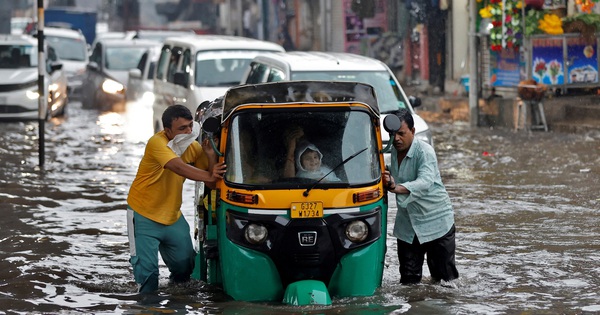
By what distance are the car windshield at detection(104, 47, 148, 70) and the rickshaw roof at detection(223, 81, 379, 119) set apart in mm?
19761

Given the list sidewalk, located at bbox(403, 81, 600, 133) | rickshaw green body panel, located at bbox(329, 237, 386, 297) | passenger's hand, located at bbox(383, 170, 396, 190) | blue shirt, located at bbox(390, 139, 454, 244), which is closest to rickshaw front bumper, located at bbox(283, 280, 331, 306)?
rickshaw green body panel, located at bbox(329, 237, 386, 297)

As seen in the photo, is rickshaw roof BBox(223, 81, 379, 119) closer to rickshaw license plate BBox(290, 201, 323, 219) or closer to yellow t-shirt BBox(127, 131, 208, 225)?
yellow t-shirt BBox(127, 131, 208, 225)

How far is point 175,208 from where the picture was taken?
8.55 meters

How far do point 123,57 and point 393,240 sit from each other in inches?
710

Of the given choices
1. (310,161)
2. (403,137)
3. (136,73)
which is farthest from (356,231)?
(136,73)

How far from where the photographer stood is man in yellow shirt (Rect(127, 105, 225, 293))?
27.6ft

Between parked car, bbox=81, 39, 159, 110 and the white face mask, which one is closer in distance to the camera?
the white face mask

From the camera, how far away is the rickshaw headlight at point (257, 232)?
7.91m

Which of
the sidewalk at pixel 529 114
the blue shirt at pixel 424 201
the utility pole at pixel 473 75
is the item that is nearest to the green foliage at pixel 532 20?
the sidewalk at pixel 529 114

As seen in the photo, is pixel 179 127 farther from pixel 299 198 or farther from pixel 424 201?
pixel 424 201

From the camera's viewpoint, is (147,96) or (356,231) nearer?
(356,231)

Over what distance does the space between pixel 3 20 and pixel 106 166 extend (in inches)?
806

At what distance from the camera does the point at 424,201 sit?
28.0 feet

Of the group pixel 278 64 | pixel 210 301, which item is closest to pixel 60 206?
pixel 278 64
